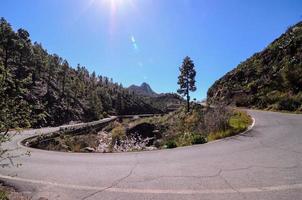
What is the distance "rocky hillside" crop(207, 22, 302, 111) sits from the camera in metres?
33.3

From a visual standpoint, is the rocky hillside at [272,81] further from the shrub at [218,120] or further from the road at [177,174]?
the road at [177,174]

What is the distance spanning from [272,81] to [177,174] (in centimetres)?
3779

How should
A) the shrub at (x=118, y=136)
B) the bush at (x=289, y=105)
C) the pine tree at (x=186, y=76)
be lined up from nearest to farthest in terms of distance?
1. the shrub at (x=118, y=136)
2. the bush at (x=289, y=105)
3. the pine tree at (x=186, y=76)

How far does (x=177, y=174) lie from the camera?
7914mm

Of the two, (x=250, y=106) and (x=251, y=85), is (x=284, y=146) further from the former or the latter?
(x=251, y=85)

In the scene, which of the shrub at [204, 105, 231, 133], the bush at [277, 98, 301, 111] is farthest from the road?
the bush at [277, 98, 301, 111]

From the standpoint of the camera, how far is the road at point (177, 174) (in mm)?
6348

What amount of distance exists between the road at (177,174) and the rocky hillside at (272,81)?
16642 mm

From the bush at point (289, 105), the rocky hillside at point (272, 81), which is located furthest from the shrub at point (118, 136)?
the bush at point (289, 105)

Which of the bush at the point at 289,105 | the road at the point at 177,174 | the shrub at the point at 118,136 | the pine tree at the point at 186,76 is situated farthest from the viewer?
the pine tree at the point at 186,76

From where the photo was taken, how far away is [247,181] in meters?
6.84

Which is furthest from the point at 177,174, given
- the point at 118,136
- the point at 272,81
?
the point at 272,81

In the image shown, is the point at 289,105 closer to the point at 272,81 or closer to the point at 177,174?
the point at 272,81

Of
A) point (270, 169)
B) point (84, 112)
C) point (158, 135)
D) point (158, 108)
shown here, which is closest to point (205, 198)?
point (270, 169)
